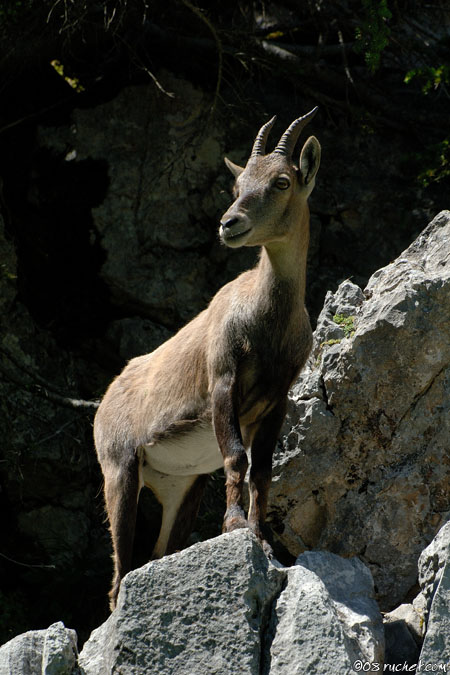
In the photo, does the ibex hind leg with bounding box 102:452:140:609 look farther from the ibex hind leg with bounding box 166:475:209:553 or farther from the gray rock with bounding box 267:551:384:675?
the gray rock with bounding box 267:551:384:675

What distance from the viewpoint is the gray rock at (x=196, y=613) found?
3.95 m

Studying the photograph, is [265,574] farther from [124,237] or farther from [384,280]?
[124,237]

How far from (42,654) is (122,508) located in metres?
1.84

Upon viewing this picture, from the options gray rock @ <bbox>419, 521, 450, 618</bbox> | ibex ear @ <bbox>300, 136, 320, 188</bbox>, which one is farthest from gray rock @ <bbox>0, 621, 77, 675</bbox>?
ibex ear @ <bbox>300, 136, 320, 188</bbox>

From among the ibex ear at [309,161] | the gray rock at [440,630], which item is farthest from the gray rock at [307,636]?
the ibex ear at [309,161]

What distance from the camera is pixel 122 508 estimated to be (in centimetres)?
590

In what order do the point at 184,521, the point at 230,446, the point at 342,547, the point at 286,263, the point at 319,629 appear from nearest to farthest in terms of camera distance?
the point at 319,629 < the point at 230,446 < the point at 286,263 < the point at 342,547 < the point at 184,521

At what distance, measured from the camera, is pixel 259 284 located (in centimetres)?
549

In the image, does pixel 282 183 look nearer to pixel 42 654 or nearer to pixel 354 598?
pixel 354 598

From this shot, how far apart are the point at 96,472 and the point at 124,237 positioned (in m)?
2.20

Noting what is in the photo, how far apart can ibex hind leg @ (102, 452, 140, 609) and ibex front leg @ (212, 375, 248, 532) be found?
100 centimetres

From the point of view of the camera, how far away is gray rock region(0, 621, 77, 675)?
13.0 feet

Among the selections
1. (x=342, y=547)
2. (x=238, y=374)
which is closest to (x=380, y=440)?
(x=342, y=547)

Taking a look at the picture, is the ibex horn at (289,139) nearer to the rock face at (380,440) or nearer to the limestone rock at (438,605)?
the rock face at (380,440)
